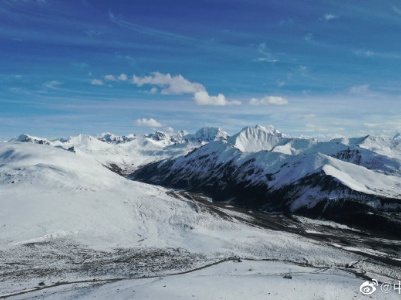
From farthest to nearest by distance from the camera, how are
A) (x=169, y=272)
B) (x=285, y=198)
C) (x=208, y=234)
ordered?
(x=285, y=198), (x=208, y=234), (x=169, y=272)

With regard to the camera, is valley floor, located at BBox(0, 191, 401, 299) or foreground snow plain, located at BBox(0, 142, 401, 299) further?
foreground snow plain, located at BBox(0, 142, 401, 299)

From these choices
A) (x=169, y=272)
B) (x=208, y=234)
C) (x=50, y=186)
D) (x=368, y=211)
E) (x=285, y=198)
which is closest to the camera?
(x=169, y=272)

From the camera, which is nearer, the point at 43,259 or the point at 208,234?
the point at 43,259

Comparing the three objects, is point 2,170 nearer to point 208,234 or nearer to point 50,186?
point 50,186

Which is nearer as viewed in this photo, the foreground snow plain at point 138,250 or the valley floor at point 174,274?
the valley floor at point 174,274

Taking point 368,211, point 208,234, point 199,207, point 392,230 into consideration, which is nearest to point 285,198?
point 368,211

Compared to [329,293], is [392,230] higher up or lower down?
lower down

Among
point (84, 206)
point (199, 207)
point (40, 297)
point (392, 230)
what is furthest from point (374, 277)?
point (392, 230)
